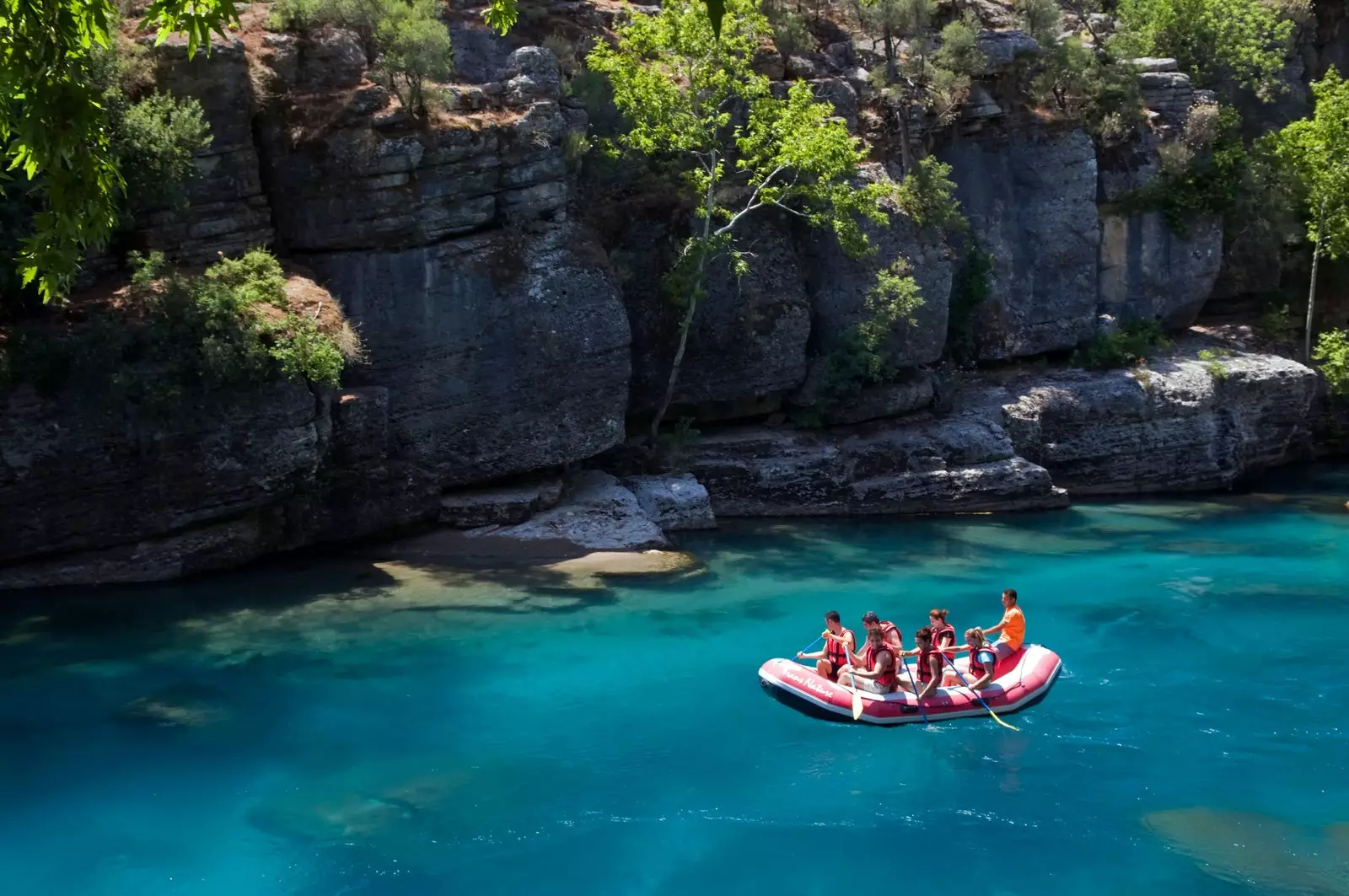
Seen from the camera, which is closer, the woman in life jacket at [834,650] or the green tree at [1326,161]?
the woman in life jacket at [834,650]

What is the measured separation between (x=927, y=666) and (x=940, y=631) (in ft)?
2.04

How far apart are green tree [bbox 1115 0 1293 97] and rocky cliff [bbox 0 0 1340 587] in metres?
3.81

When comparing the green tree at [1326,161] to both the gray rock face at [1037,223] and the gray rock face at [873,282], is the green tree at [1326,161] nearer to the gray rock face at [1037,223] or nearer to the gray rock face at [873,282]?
the gray rock face at [1037,223]

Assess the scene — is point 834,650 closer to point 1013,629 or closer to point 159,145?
point 1013,629

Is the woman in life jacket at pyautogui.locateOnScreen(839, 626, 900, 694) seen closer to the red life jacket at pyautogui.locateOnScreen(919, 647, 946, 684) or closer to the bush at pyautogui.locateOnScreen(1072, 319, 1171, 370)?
the red life jacket at pyautogui.locateOnScreen(919, 647, 946, 684)

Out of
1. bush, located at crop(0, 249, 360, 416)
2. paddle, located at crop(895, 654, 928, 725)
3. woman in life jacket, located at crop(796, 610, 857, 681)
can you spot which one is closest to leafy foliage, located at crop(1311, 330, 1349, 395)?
paddle, located at crop(895, 654, 928, 725)

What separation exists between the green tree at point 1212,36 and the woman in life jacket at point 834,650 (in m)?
22.2

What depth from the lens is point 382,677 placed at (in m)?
14.7

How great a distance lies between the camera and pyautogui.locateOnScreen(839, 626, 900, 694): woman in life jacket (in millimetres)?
13648

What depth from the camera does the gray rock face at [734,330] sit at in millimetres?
23938

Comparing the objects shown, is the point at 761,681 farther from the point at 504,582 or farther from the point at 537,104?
the point at 537,104

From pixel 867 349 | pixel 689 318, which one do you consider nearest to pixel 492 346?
pixel 689 318

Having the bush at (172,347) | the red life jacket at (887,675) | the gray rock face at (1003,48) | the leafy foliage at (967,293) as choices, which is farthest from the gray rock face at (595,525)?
the gray rock face at (1003,48)

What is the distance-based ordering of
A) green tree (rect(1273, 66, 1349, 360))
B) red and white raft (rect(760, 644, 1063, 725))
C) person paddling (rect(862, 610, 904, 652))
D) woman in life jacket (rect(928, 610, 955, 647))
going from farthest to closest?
green tree (rect(1273, 66, 1349, 360)), woman in life jacket (rect(928, 610, 955, 647)), person paddling (rect(862, 610, 904, 652)), red and white raft (rect(760, 644, 1063, 725))
